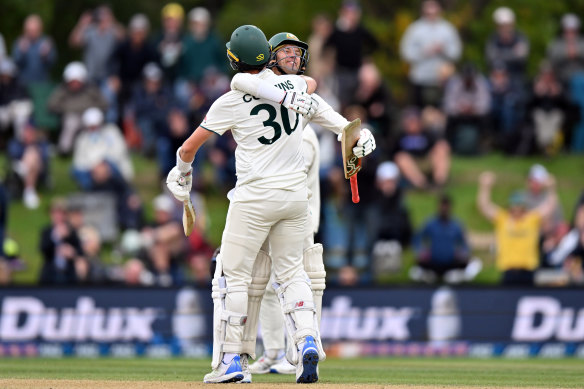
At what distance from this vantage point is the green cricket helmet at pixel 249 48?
9.38 m

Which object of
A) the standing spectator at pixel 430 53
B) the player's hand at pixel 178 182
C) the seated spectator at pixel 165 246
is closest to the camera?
the player's hand at pixel 178 182

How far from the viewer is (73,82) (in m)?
21.6

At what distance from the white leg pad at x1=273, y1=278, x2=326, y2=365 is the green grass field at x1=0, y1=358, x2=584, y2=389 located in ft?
1.26

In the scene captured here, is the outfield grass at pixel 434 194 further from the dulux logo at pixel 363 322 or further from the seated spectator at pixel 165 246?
the dulux logo at pixel 363 322

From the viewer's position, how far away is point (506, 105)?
22062 mm

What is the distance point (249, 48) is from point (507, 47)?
1348 centimetres

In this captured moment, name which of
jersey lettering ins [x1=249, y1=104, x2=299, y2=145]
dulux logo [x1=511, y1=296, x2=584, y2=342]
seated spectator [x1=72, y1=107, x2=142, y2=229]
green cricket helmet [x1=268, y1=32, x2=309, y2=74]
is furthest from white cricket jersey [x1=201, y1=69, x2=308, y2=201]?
seated spectator [x1=72, y1=107, x2=142, y2=229]

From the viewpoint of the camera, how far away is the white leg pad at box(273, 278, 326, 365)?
9508mm

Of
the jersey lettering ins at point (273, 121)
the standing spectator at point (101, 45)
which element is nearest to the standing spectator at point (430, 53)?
the standing spectator at point (101, 45)

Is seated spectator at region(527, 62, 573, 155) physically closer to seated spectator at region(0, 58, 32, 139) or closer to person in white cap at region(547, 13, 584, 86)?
person in white cap at region(547, 13, 584, 86)

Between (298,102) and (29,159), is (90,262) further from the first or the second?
(298,102)

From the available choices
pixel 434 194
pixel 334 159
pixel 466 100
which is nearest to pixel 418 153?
pixel 434 194

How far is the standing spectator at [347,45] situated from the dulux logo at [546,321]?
19.4 feet

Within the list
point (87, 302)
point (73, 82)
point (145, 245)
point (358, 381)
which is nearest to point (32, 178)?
point (73, 82)
